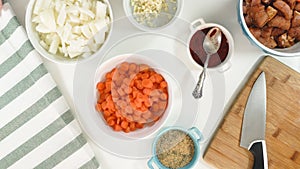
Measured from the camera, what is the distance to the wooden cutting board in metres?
1.19

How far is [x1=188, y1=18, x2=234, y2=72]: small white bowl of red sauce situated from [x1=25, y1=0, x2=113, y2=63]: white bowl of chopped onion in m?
0.20

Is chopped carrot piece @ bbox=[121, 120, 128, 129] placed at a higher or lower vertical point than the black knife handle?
higher

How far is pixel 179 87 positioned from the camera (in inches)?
47.6

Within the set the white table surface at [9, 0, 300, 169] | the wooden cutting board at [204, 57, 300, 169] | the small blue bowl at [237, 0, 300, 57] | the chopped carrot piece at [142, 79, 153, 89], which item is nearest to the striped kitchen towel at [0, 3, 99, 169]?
the white table surface at [9, 0, 300, 169]

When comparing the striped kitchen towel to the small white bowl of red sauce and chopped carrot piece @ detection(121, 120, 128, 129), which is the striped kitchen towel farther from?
the small white bowl of red sauce

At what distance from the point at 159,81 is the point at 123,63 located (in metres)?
0.09

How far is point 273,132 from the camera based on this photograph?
1.21 metres

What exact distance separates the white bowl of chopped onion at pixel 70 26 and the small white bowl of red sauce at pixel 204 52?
0.64 ft

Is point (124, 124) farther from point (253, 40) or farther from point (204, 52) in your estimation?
point (253, 40)

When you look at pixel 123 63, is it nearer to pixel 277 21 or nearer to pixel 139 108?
pixel 139 108

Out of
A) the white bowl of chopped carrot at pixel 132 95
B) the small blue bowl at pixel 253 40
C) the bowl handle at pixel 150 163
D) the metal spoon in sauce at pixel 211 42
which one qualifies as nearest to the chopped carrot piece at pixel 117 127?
the white bowl of chopped carrot at pixel 132 95

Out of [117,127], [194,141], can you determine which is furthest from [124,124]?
[194,141]

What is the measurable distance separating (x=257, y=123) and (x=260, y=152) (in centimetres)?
7

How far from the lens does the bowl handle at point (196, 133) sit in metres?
1.20
